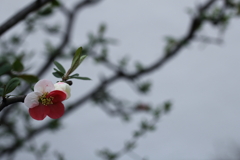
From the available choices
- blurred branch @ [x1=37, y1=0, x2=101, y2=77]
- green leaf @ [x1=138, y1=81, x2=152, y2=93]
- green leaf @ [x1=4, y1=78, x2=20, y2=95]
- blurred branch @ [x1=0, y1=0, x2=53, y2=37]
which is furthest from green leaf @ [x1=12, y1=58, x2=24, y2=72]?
green leaf @ [x1=138, y1=81, x2=152, y2=93]

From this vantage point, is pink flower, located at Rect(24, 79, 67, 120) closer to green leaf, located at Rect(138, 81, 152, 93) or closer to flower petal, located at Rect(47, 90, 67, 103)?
flower petal, located at Rect(47, 90, 67, 103)

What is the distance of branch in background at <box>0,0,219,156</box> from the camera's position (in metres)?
1.86

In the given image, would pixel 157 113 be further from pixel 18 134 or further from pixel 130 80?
pixel 18 134

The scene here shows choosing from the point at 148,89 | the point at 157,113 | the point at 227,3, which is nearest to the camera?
the point at 157,113

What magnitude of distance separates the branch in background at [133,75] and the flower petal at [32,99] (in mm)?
1426

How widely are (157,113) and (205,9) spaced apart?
25.8 inches

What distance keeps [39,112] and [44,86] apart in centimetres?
4

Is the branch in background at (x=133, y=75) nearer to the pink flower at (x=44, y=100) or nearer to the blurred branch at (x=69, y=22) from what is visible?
the blurred branch at (x=69, y=22)

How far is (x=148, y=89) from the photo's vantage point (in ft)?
6.86

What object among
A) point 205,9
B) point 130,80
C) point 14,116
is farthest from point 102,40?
point 14,116

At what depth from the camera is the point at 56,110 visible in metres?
0.49

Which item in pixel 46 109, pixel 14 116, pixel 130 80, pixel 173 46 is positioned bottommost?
pixel 46 109

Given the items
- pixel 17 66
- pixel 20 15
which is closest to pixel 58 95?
pixel 17 66

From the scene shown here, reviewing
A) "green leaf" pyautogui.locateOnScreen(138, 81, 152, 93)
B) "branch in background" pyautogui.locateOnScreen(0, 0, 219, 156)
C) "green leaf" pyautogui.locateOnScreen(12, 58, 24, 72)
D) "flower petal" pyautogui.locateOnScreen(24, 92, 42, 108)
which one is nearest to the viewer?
"flower petal" pyautogui.locateOnScreen(24, 92, 42, 108)
